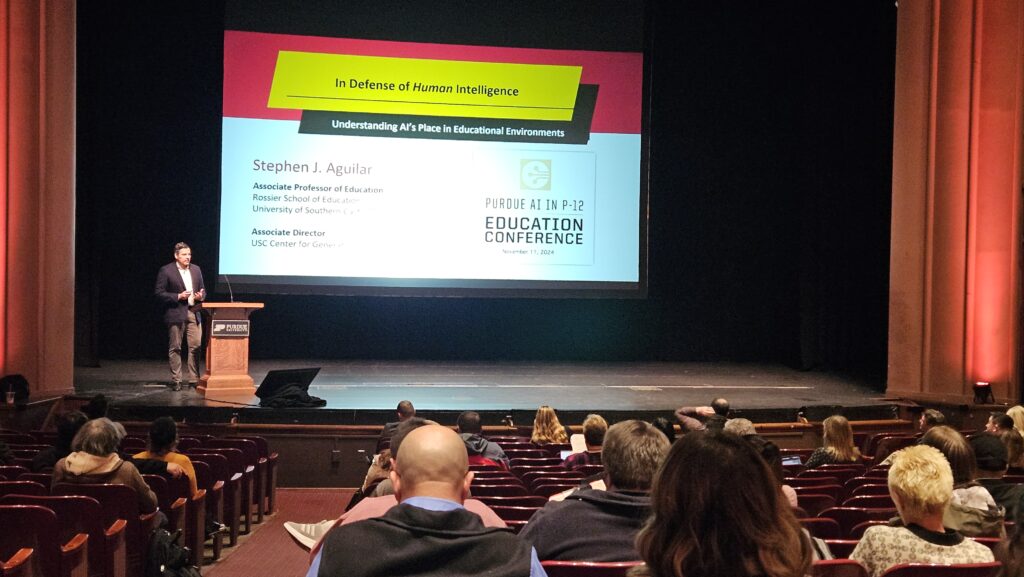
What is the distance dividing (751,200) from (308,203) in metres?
6.25

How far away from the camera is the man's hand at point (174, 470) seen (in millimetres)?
4977

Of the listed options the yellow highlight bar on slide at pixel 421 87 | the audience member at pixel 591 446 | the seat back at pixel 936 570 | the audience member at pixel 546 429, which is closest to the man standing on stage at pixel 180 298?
the yellow highlight bar on slide at pixel 421 87

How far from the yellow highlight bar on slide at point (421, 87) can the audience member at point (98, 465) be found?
7.65 meters

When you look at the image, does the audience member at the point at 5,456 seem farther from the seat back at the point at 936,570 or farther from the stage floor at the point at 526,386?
the seat back at the point at 936,570

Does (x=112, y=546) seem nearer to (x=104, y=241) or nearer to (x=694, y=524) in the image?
(x=694, y=524)

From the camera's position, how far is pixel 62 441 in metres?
4.92

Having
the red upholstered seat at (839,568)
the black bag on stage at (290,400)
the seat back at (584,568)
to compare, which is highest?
the seat back at (584,568)

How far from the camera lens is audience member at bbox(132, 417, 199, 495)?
16.3 ft

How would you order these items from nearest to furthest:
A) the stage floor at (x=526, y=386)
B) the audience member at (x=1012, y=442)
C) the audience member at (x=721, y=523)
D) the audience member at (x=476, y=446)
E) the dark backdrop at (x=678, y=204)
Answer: the audience member at (x=721, y=523)
the audience member at (x=1012, y=442)
the audience member at (x=476, y=446)
the stage floor at (x=526, y=386)
the dark backdrop at (x=678, y=204)

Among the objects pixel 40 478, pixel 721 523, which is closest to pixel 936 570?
pixel 721 523

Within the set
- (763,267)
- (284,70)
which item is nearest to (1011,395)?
(763,267)

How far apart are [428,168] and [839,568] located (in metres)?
9.56

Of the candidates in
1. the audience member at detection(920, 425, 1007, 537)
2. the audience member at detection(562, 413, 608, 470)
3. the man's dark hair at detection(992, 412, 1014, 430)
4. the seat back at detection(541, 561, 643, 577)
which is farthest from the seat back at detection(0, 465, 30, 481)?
the man's dark hair at detection(992, 412, 1014, 430)

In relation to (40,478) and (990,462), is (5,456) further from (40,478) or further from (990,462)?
(990,462)
